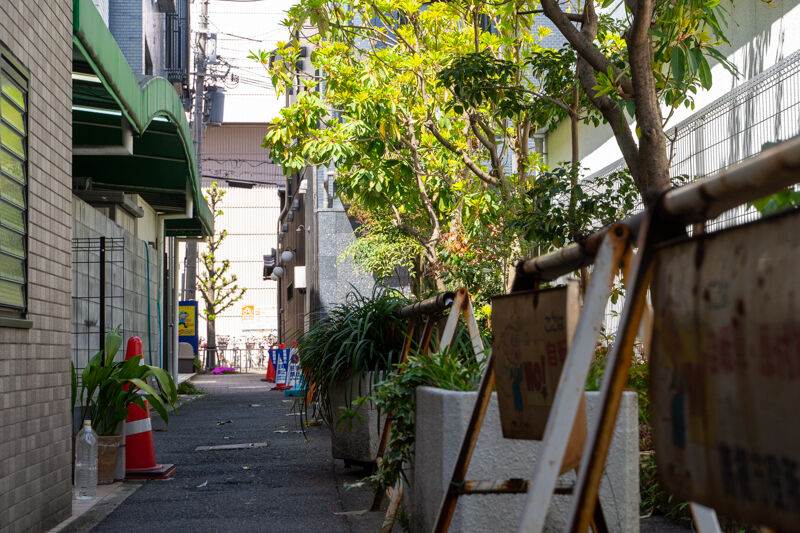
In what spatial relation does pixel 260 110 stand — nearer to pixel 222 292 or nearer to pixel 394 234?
pixel 222 292

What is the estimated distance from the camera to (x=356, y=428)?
7.16 m

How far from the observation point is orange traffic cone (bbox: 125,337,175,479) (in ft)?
25.8

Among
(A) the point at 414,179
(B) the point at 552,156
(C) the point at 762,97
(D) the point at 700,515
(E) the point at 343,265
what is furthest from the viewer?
(E) the point at 343,265

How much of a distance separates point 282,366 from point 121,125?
14315 mm

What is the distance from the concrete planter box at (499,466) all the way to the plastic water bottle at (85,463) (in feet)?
11.5

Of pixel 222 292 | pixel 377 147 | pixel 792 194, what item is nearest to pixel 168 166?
pixel 377 147

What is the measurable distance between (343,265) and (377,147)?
1214cm

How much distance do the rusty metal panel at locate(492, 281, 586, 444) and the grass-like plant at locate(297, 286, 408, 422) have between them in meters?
3.65

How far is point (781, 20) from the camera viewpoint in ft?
26.8

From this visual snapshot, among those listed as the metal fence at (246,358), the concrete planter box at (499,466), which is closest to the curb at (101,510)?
the concrete planter box at (499,466)

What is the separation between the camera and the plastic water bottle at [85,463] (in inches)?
268

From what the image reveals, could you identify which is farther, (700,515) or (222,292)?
(222,292)

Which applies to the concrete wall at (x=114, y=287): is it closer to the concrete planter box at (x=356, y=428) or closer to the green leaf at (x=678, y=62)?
the concrete planter box at (x=356, y=428)

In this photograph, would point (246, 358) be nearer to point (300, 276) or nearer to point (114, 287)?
point (300, 276)
